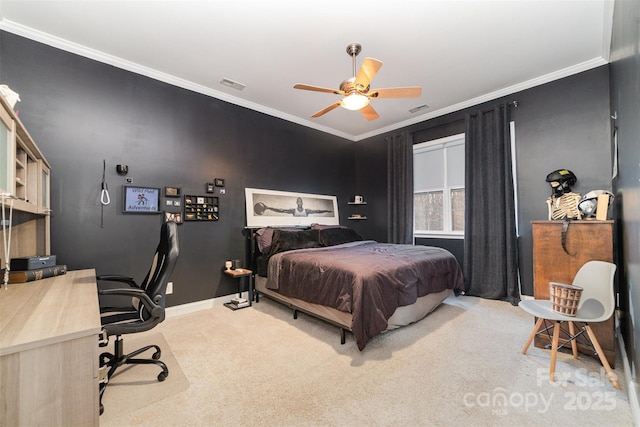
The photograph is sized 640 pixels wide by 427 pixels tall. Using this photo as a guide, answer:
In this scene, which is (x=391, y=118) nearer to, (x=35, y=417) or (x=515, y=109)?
(x=515, y=109)

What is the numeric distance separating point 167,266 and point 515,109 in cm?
473

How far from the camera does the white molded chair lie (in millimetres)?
1871

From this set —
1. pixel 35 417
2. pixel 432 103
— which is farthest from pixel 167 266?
pixel 432 103

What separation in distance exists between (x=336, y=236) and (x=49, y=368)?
11.8 ft

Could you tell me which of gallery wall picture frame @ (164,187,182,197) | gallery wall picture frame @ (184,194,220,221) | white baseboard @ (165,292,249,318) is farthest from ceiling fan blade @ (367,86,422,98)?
white baseboard @ (165,292,249,318)

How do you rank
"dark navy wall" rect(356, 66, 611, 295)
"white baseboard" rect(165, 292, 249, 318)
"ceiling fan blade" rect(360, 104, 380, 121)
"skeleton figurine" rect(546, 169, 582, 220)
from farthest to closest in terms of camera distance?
"white baseboard" rect(165, 292, 249, 318)
"dark navy wall" rect(356, 66, 611, 295)
"ceiling fan blade" rect(360, 104, 380, 121)
"skeleton figurine" rect(546, 169, 582, 220)

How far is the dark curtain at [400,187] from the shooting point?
4805 millimetres

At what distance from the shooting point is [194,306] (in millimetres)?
3428

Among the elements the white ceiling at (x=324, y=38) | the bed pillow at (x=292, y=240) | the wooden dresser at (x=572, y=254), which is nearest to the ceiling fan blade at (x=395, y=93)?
the white ceiling at (x=324, y=38)

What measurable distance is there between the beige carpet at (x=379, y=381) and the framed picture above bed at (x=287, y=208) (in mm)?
1805

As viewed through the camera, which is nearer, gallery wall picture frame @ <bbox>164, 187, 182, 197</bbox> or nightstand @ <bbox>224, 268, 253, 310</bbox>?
gallery wall picture frame @ <bbox>164, 187, 182, 197</bbox>

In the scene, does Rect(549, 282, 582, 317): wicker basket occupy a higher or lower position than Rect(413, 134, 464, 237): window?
lower

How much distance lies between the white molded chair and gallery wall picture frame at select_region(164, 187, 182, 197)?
152 inches

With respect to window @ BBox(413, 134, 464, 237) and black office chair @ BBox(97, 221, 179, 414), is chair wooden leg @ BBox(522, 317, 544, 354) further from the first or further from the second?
black office chair @ BBox(97, 221, 179, 414)
